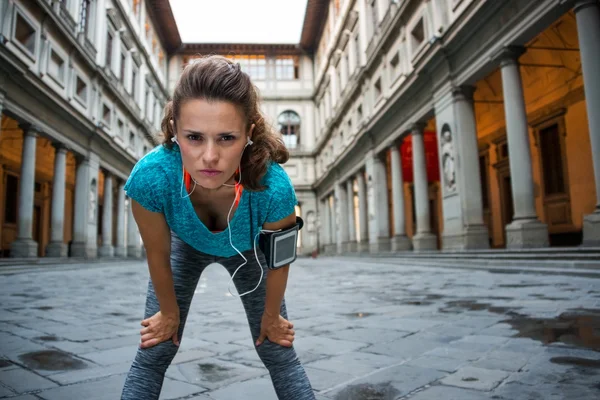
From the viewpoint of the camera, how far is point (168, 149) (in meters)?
1.60

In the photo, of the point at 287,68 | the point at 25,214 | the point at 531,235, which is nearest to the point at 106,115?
the point at 25,214

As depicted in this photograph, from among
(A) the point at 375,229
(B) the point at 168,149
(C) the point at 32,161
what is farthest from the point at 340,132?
(B) the point at 168,149

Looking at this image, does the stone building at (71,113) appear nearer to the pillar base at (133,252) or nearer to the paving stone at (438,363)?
the pillar base at (133,252)

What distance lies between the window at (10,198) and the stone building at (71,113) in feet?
0.18

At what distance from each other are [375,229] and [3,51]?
16.3m

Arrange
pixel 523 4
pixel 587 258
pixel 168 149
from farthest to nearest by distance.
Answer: pixel 523 4
pixel 587 258
pixel 168 149

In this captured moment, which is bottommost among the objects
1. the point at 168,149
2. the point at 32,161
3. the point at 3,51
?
the point at 168,149

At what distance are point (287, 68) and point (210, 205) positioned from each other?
138ft

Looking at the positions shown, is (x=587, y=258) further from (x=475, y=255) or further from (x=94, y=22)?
(x=94, y=22)

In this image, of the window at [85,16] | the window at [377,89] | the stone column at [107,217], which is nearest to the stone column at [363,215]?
the window at [377,89]

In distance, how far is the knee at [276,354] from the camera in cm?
165

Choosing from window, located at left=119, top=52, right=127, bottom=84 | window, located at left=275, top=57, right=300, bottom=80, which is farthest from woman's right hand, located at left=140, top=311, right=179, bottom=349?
window, located at left=275, top=57, right=300, bottom=80

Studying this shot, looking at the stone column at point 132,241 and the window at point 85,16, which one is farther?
the stone column at point 132,241

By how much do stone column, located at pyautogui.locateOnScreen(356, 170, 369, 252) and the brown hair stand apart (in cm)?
2332
